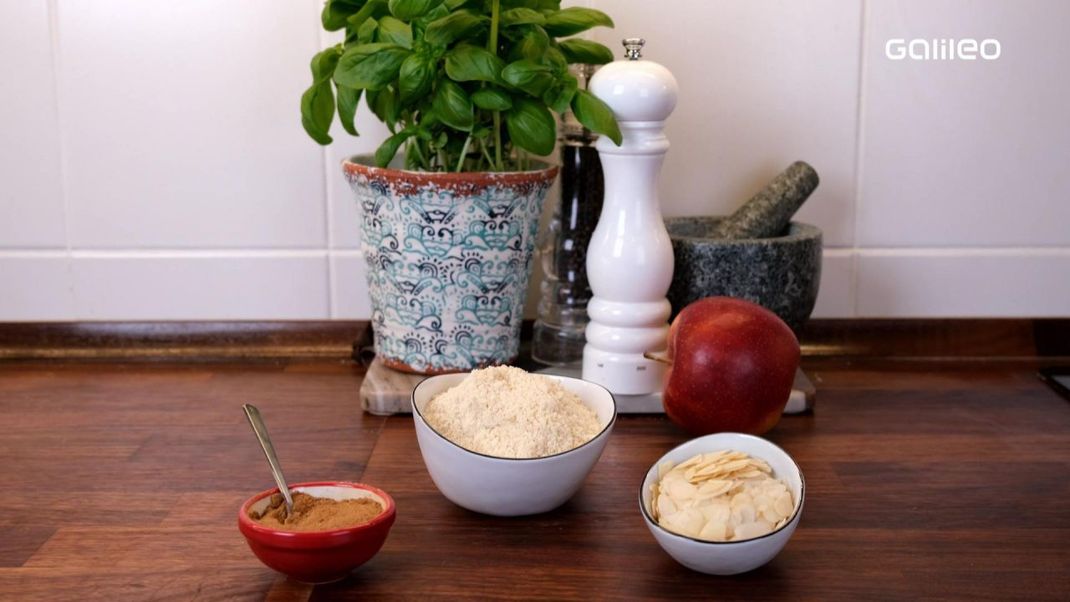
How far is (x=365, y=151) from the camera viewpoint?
1.10 meters

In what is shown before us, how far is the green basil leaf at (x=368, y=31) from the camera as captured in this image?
90cm

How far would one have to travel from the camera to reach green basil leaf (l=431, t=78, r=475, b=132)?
2.90ft

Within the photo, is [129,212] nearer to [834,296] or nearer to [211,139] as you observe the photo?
[211,139]

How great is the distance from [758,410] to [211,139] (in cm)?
60

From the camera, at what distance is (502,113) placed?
0.96 m

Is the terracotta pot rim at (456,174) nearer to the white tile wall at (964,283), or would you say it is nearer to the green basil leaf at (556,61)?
the green basil leaf at (556,61)

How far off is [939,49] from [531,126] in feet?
1.47

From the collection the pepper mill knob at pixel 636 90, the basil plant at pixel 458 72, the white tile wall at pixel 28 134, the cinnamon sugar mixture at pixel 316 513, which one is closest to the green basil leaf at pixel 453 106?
the basil plant at pixel 458 72

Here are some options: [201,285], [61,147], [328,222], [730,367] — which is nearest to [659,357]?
[730,367]

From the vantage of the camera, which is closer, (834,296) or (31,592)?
(31,592)

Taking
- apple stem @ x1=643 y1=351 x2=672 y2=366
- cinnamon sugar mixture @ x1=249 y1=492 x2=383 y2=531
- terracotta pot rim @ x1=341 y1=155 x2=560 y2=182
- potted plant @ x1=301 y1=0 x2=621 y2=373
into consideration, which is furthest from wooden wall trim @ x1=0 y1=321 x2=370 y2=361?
cinnamon sugar mixture @ x1=249 y1=492 x2=383 y2=531

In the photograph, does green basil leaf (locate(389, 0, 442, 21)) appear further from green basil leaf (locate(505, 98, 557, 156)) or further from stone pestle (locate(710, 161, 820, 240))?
stone pestle (locate(710, 161, 820, 240))

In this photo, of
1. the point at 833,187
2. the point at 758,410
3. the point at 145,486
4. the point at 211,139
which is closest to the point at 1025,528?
the point at 758,410

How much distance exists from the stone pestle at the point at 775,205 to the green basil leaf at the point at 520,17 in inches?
10.4
